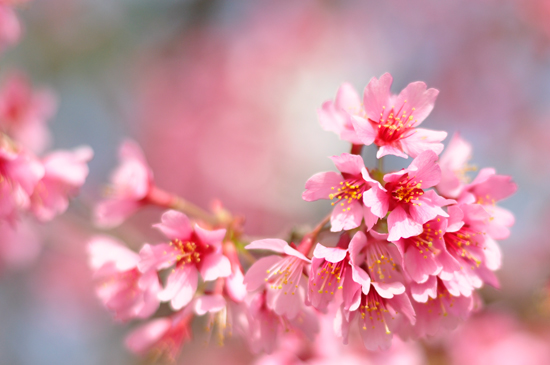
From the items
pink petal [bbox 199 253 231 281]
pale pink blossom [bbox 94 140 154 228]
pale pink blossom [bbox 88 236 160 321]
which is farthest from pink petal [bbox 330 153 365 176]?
pale pink blossom [bbox 94 140 154 228]

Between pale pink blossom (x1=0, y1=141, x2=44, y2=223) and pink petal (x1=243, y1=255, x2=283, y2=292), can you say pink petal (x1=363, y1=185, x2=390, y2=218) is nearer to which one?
pink petal (x1=243, y1=255, x2=283, y2=292)

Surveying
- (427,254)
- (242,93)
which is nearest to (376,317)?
(427,254)

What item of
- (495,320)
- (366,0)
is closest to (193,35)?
(366,0)

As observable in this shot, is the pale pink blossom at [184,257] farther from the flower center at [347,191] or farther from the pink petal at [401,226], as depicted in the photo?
the pink petal at [401,226]

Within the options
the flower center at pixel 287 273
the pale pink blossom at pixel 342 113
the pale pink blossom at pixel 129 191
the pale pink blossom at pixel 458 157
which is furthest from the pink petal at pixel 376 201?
the pale pink blossom at pixel 129 191

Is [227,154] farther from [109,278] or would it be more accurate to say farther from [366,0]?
[109,278]

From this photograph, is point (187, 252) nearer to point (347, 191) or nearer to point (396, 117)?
point (347, 191)

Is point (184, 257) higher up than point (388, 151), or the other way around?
point (388, 151)
